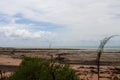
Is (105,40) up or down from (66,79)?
up

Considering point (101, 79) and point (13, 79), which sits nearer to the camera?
point (13, 79)

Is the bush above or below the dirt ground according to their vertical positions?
above

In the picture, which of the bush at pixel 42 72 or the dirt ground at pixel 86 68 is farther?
the dirt ground at pixel 86 68

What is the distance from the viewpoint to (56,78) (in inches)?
512

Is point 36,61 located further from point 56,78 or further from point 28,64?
point 56,78

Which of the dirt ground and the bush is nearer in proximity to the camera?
the bush

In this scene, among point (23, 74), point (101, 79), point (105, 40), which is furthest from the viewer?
point (101, 79)

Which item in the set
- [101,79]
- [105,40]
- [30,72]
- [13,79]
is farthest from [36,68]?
[101,79]

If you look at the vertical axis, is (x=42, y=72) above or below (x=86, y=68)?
above

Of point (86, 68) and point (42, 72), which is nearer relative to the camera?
point (42, 72)

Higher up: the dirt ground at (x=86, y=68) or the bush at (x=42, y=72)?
the bush at (x=42, y=72)

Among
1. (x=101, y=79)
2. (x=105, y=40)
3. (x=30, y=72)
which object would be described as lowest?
(x=101, y=79)

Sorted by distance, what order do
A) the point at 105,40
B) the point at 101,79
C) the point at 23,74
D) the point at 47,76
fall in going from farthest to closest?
the point at 101,79 < the point at 23,74 < the point at 47,76 < the point at 105,40

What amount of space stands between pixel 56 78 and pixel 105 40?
3278 millimetres
